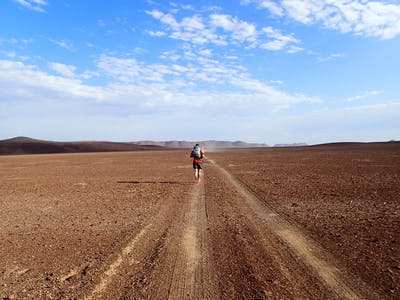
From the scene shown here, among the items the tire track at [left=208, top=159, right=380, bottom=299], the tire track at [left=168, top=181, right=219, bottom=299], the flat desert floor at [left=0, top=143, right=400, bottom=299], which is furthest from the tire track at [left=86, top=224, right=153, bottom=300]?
the tire track at [left=208, top=159, right=380, bottom=299]

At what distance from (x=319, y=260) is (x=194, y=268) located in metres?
2.13

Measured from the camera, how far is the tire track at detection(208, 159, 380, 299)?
405cm

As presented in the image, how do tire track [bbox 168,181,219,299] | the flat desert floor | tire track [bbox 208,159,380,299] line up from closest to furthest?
tire track [bbox 208,159,380,299], tire track [bbox 168,181,219,299], the flat desert floor

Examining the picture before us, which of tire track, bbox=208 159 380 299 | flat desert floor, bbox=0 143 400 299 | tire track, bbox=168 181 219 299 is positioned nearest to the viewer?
tire track, bbox=208 159 380 299

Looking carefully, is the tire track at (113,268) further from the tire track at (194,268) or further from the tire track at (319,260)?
the tire track at (319,260)

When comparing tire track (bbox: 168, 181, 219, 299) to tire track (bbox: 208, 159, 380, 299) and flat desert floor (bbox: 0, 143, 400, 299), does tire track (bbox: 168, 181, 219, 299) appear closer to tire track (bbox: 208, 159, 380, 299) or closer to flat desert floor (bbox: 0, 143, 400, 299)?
flat desert floor (bbox: 0, 143, 400, 299)

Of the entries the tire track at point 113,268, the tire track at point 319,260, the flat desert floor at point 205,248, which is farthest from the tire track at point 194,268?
the tire track at point 319,260

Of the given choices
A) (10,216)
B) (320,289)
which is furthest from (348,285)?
(10,216)

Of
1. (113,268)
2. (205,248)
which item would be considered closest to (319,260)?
(205,248)

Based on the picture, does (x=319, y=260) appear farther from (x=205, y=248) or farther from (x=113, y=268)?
(x=113, y=268)

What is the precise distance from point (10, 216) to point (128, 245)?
17.9 ft

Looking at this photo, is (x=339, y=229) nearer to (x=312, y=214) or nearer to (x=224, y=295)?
(x=312, y=214)

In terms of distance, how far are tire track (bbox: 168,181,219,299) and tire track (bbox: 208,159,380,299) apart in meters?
1.62

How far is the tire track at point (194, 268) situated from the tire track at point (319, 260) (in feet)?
5.33
